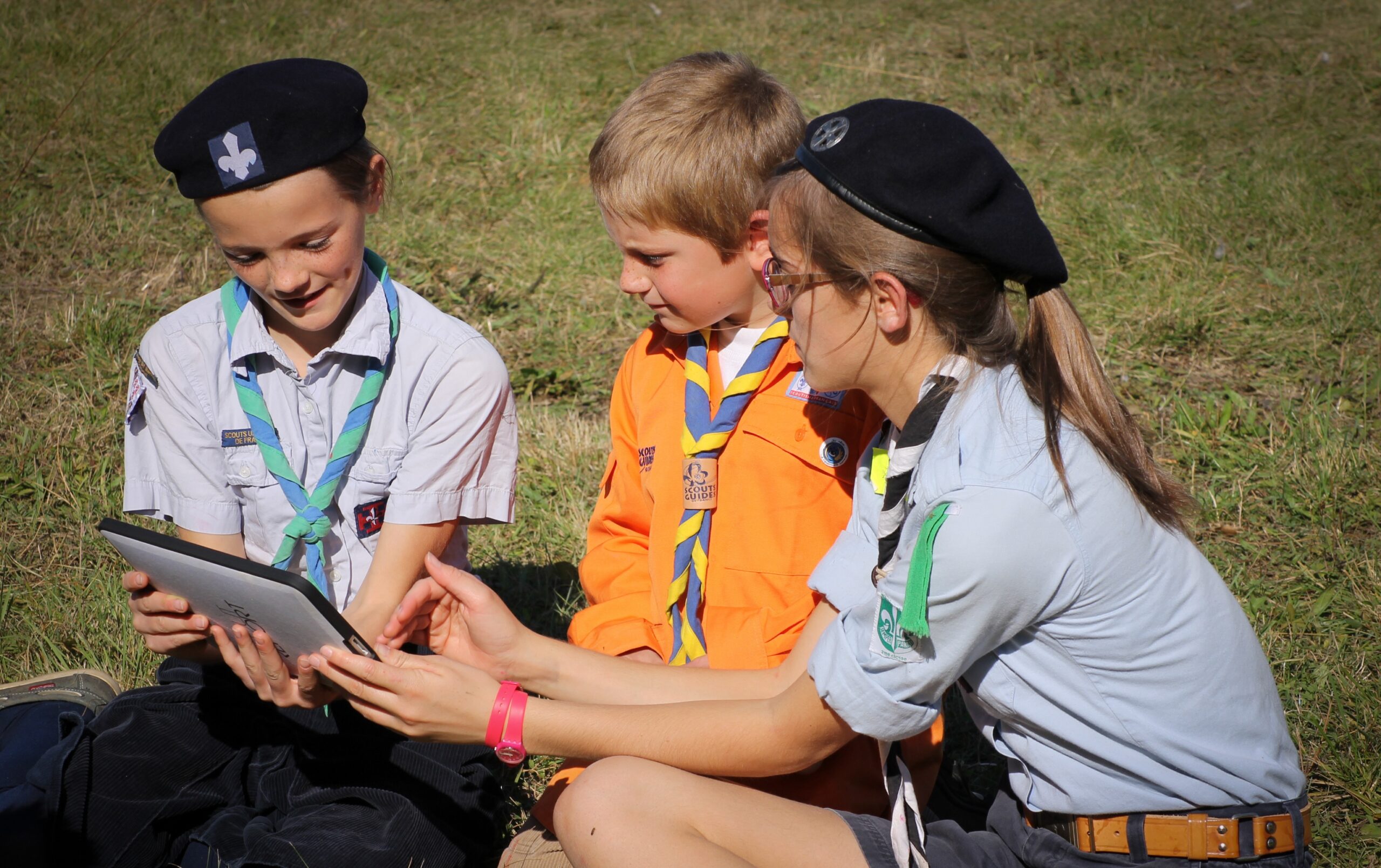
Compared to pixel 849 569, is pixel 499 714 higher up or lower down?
lower down

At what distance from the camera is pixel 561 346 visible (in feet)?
16.2

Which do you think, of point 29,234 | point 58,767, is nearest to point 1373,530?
point 58,767

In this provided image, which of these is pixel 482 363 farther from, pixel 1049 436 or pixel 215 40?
pixel 215 40

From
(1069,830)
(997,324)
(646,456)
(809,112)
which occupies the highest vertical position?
(997,324)

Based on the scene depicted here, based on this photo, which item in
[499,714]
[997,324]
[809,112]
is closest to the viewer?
[997,324]

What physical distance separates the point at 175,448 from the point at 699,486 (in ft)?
4.21

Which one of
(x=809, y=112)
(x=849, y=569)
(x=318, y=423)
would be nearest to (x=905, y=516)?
(x=849, y=569)

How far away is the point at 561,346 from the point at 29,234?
3.01m

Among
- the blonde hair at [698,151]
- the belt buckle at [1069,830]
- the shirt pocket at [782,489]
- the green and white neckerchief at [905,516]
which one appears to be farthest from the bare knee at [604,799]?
the blonde hair at [698,151]

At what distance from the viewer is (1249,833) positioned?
1.84m

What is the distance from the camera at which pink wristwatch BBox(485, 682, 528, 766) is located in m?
2.10

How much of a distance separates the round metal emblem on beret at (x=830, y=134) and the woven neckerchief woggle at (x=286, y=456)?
1.17 metres

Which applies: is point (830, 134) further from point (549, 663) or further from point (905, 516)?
point (549, 663)

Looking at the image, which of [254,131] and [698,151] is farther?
[698,151]
